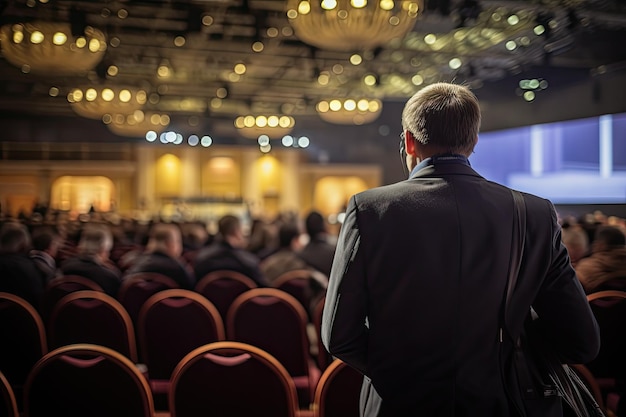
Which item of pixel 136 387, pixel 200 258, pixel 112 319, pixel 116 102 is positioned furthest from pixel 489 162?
pixel 136 387

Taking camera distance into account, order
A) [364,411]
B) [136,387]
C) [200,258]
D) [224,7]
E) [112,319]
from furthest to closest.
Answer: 1. [224,7]
2. [200,258]
3. [112,319]
4. [136,387]
5. [364,411]

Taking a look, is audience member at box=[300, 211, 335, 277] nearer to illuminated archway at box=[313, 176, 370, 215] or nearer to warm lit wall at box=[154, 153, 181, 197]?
warm lit wall at box=[154, 153, 181, 197]

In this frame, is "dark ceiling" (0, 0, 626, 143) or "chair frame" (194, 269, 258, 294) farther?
"dark ceiling" (0, 0, 626, 143)

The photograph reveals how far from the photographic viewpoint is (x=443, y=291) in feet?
5.40

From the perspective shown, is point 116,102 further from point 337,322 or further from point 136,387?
point 337,322

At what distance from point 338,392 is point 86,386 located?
2.95ft

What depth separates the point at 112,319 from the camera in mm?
3719

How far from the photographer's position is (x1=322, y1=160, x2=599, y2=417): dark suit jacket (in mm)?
1643

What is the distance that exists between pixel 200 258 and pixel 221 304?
1027 millimetres

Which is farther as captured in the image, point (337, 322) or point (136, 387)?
point (136, 387)

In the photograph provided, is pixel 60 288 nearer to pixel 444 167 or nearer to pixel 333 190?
pixel 444 167

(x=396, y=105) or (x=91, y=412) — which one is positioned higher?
(x=396, y=105)

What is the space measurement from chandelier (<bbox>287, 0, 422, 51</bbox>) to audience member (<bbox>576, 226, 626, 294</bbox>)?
234 centimetres

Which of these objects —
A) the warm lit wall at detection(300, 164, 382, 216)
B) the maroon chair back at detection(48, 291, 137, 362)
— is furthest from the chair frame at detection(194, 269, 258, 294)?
the warm lit wall at detection(300, 164, 382, 216)
